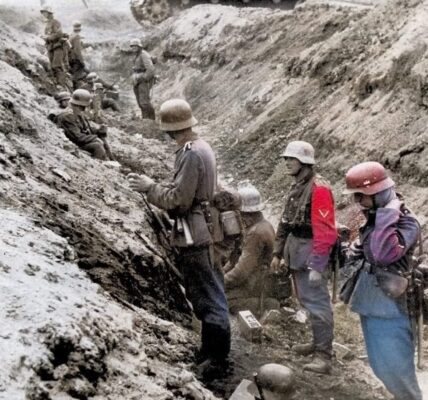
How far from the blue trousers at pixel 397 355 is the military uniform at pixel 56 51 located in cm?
1114

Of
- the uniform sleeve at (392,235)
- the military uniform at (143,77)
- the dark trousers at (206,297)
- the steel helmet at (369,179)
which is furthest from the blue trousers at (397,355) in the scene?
the military uniform at (143,77)

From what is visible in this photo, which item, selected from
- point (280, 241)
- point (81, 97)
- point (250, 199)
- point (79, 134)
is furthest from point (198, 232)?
point (79, 134)

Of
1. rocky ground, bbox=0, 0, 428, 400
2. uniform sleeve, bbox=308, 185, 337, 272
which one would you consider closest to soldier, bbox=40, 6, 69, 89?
rocky ground, bbox=0, 0, 428, 400

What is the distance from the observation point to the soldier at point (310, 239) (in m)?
4.54

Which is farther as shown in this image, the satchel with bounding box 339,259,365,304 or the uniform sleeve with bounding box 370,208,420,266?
the satchel with bounding box 339,259,365,304

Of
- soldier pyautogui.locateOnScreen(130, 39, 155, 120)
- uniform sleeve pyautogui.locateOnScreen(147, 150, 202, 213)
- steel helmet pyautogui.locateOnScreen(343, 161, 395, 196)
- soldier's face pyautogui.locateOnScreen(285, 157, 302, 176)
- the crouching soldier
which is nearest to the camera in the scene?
steel helmet pyautogui.locateOnScreen(343, 161, 395, 196)

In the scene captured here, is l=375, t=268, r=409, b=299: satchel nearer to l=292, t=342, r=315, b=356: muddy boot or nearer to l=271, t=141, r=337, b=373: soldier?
l=271, t=141, r=337, b=373: soldier

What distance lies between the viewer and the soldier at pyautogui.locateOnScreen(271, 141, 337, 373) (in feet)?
14.9

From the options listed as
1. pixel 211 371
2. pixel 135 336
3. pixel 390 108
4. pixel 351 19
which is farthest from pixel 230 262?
pixel 351 19

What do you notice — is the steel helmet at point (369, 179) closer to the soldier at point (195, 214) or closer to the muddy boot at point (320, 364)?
the soldier at point (195, 214)

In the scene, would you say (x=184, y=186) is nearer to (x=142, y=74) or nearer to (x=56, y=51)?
(x=142, y=74)

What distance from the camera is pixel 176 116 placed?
4133 mm

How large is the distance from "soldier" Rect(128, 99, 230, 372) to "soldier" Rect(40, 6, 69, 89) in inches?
402

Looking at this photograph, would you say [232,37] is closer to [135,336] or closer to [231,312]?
[231,312]
